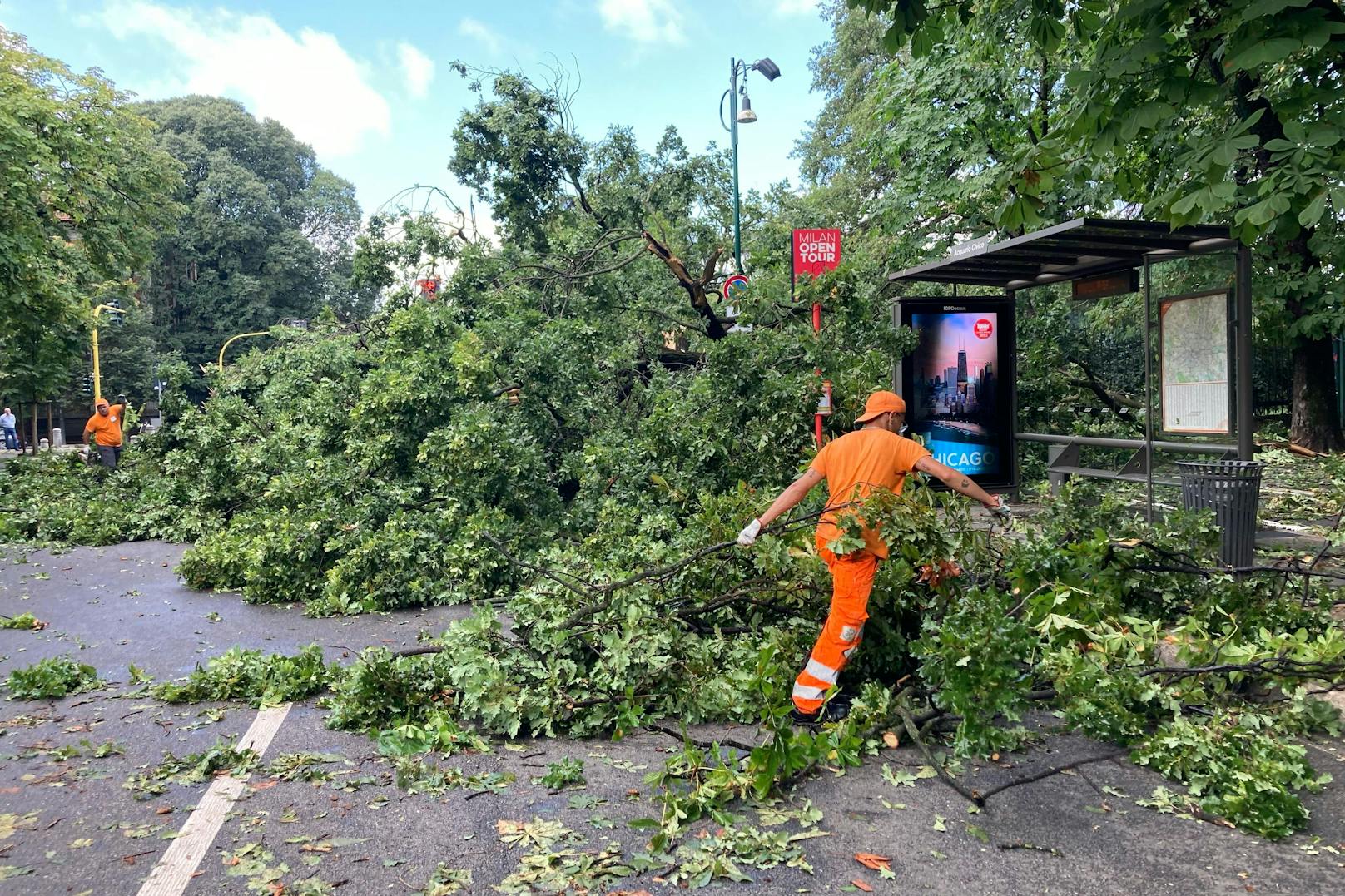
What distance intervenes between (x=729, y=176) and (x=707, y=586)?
17737 mm

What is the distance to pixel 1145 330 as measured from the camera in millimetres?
8688

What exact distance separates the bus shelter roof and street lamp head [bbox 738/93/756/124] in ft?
32.8

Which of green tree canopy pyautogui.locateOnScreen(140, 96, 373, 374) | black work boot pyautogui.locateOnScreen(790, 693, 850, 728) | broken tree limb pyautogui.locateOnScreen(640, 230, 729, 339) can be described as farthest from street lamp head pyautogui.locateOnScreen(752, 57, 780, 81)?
green tree canopy pyautogui.locateOnScreen(140, 96, 373, 374)

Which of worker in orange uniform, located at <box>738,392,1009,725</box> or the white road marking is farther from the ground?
worker in orange uniform, located at <box>738,392,1009,725</box>

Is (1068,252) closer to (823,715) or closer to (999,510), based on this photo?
(999,510)

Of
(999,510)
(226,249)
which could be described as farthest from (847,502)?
(226,249)

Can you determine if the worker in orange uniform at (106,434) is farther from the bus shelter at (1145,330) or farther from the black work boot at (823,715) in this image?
the black work boot at (823,715)

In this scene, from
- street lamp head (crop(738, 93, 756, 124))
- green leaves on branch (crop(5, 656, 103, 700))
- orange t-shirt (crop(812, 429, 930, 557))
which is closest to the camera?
orange t-shirt (crop(812, 429, 930, 557))

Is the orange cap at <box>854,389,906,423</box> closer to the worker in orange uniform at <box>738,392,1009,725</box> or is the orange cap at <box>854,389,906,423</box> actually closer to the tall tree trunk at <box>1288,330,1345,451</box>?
the worker in orange uniform at <box>738,392,1009,725</box>

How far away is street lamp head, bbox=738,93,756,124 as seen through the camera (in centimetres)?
1984

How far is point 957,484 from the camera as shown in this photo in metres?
5.26

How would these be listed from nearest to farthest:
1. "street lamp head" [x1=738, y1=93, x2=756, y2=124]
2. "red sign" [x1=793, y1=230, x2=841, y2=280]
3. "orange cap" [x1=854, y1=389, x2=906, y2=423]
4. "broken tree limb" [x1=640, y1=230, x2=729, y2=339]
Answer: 1. "orange cap" [x1=854, y1=389, x2=906, y2=423]
2. "red sign" [x1=793, y1=230, x2=841, y2=280]
3. "broken tree limb" [x1=640, y1=230, x2=729, y2=339]
4. "street lamp head" [x1=738, y1=93, x2=756, y2=124]

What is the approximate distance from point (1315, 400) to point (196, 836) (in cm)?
1993

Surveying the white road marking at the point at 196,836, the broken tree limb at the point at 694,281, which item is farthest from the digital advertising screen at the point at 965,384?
the white road marking at the point at 196,836
